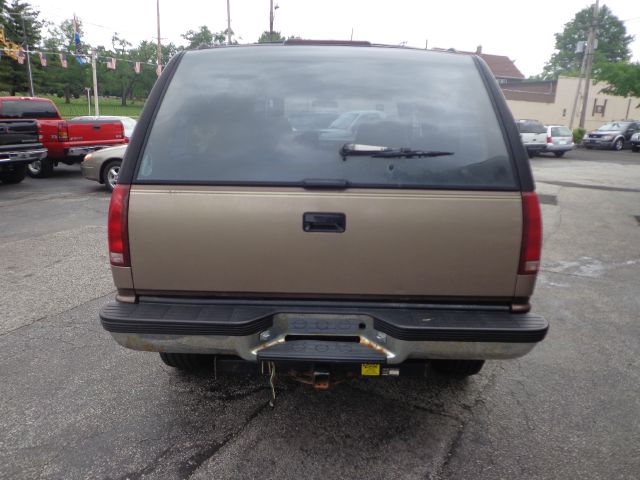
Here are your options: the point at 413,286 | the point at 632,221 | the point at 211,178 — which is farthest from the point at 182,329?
the point at 632,221

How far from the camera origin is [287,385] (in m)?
3.21

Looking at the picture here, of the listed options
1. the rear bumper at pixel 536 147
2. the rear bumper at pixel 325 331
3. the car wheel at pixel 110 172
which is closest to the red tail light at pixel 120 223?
the rear bumper at pixel 325 331

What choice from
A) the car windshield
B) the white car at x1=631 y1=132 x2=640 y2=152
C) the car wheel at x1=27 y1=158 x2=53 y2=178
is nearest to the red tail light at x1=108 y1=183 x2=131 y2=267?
the car wheel at x1=27 y1=158 x2=53 y2=178

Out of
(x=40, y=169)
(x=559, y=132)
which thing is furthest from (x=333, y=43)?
(x=559, y=132)

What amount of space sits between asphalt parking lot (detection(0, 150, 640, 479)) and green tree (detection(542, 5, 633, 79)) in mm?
87802

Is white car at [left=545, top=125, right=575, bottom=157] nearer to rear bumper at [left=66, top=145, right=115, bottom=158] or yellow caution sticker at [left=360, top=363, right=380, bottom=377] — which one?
rear bumper at [left=66, top=145, right=115, bottom=158]

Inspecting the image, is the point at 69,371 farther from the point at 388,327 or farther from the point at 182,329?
the point at 388,327

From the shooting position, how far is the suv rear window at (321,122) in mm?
2361

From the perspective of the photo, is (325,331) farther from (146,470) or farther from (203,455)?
(146,470)

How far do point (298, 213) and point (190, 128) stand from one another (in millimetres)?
702

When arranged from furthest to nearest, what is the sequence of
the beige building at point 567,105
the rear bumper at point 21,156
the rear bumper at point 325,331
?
the beige building at point 567,105 < the rear bumper at point 21,156 < the rear bumper at point 325,331

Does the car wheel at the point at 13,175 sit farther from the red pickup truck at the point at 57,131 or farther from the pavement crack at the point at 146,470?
the pavement crack at the point at 146,470

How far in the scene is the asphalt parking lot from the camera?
2.47m

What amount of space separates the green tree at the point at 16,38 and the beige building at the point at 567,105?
44.9 m
